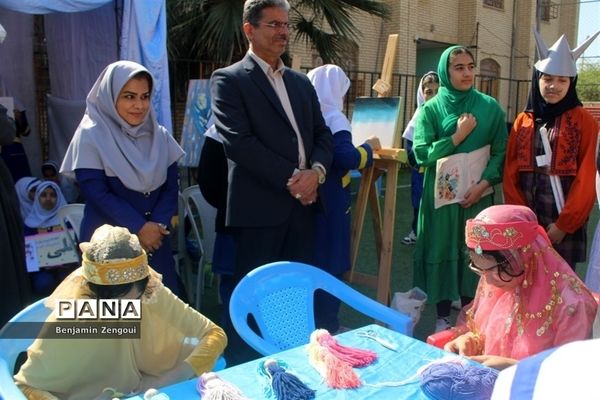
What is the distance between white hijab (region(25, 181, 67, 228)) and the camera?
3.83 m

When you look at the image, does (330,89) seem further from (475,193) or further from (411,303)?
(411,303)

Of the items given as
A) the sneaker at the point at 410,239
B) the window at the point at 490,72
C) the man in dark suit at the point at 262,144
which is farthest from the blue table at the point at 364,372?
the window at the point at 490,72

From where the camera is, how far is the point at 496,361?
179cm

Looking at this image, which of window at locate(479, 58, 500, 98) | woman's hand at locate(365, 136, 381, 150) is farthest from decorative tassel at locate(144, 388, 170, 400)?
window at locate(479, 58, 500, 98)

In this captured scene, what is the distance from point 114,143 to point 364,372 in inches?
65.6

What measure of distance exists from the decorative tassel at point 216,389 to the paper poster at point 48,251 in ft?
7.44

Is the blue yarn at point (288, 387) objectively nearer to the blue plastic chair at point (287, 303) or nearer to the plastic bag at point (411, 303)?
the blue plastic chair at point (287, 303)

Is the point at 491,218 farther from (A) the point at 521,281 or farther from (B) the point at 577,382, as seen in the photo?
(B) the point at 577,382

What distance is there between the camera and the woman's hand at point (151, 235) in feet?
8.92

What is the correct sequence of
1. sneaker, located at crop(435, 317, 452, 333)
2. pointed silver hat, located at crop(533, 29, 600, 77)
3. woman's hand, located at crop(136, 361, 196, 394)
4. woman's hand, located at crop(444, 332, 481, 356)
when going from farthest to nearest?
sneaker, located at crop(435, 317, 452, 333)
pointed silver hat, located at crop(533, 29, 600, 77)
woman's hand, located at crop(444, 332, 481, 356)
woman's hand, located at crop(136, 361, 196, 394)

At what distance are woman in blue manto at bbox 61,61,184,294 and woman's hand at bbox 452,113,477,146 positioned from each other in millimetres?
1540

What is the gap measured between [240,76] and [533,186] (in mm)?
1612

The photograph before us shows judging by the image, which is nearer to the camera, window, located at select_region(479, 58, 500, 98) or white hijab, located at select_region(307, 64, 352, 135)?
white hijab, located at select_region(307, 64, 352, 135)

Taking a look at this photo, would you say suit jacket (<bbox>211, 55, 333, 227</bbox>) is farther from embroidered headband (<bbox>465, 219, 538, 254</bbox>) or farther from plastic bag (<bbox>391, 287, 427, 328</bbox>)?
embroidered headband (<bbox>465, 219, 538, 254</bbox>)
